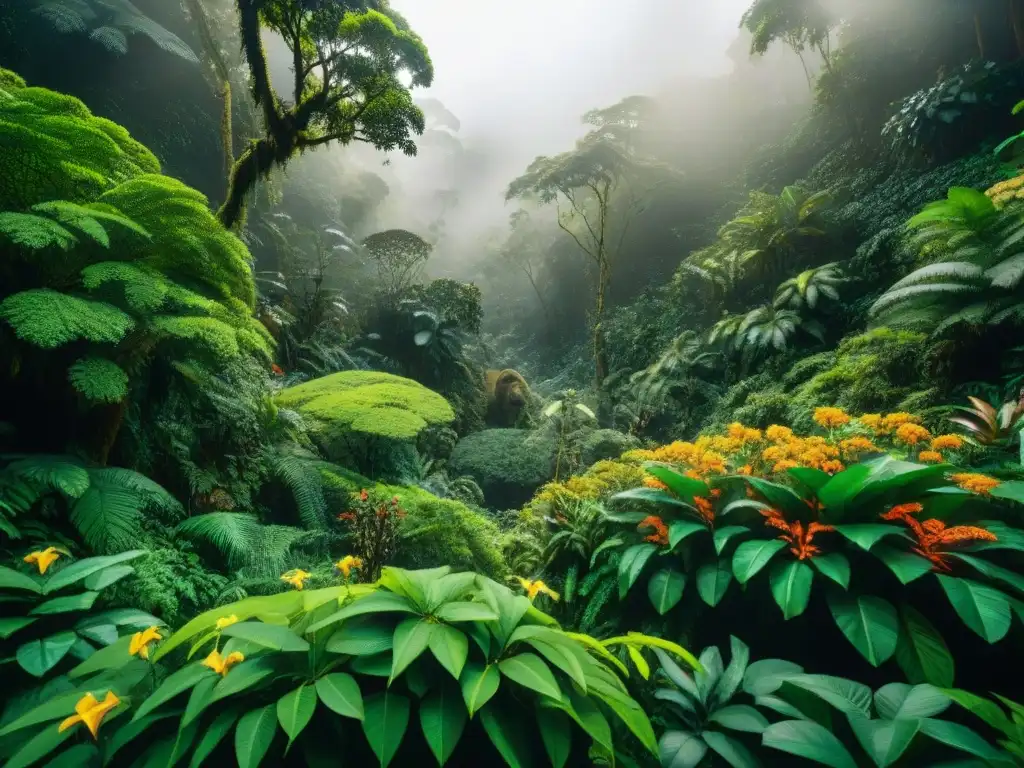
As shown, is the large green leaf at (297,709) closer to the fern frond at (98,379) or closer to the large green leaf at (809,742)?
the large green leaf at (809,742)

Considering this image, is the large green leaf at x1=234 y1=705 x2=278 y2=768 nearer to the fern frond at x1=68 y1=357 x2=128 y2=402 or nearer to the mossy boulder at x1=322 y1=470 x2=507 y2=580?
the fern frond at x1=68 y1=357 x2=128 y2=402

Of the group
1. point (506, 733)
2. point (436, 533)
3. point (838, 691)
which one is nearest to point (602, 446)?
point (436, 533)

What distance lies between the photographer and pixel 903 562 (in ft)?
4.95

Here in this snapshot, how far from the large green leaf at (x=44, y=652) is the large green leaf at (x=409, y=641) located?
101cm

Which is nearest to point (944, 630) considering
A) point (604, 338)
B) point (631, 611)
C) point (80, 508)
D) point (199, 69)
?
point (631, 611)

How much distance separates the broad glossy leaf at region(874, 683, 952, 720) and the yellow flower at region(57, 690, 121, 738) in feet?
5.37

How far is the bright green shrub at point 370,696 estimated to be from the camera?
832 mm

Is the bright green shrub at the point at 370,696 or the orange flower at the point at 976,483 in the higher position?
the orange flower at the point at 976,483

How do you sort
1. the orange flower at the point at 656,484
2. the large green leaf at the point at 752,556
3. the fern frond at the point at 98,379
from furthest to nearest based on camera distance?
the orange flower at the point at 656,484 < the fern frond at the point at 98,379 < the large green leaf at the point at 752,556

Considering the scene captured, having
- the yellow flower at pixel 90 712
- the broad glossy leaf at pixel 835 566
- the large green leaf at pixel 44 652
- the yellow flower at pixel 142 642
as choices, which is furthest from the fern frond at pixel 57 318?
the broad glossy leaf at pixel 835 566

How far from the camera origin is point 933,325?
3816 mm

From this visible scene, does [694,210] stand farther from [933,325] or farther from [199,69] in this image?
[199,69]

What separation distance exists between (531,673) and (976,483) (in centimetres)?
176

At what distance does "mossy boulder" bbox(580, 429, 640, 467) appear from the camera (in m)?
6.40
